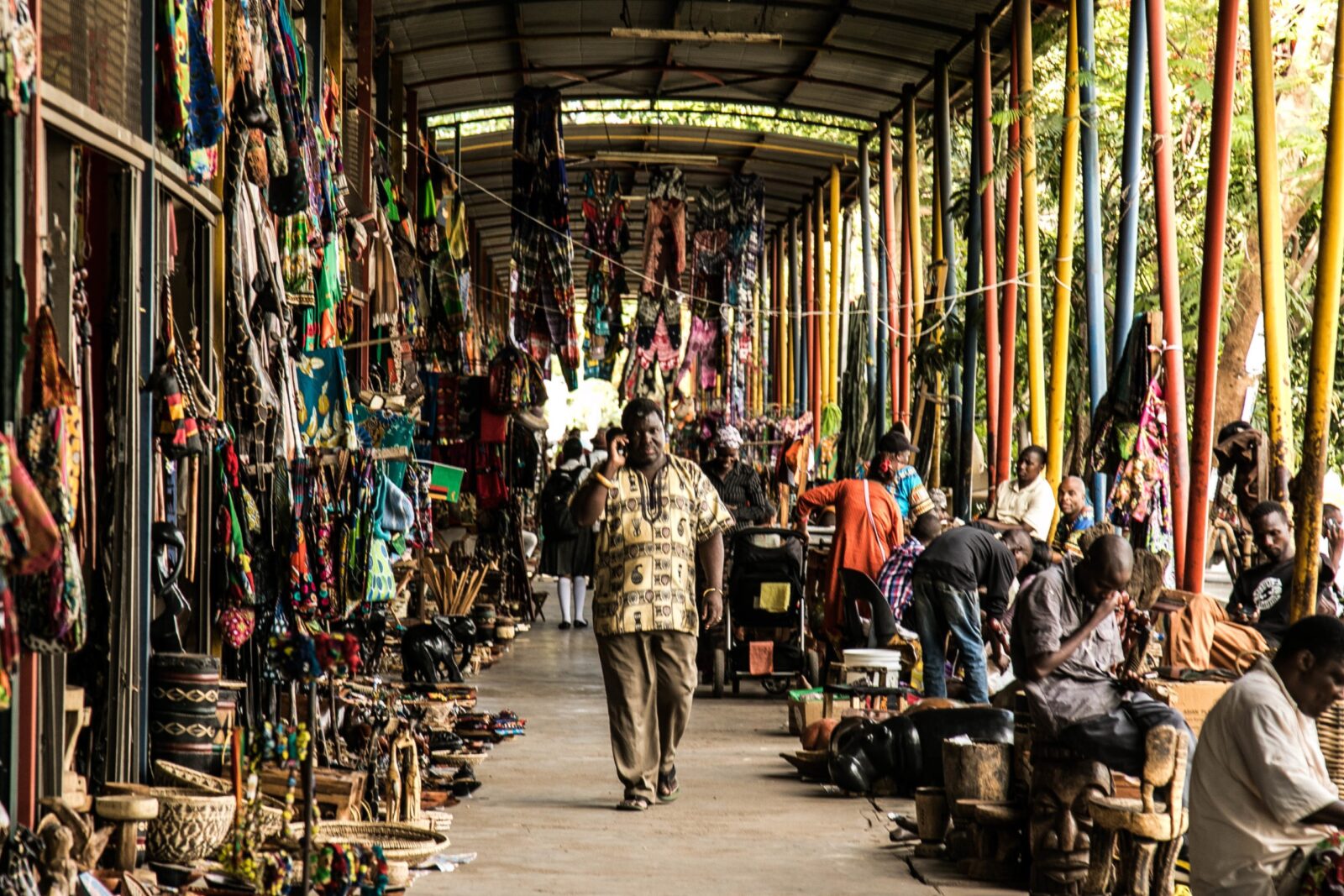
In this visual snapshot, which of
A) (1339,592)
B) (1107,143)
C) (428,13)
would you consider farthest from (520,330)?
(1339,592)

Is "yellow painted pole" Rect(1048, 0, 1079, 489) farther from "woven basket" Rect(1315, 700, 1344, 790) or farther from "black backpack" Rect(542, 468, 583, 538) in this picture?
"woven basket" Rect(1315, 700, 1344, 790)

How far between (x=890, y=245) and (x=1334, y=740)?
15381 mm

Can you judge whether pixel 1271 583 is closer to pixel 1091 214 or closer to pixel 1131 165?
pixel 1131 165

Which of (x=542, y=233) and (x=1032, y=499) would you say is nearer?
(x=1032, y=499)

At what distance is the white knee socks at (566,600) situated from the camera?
20281 millimetres

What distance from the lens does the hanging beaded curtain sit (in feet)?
58.1

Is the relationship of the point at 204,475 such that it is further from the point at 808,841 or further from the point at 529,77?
the point at 529,77

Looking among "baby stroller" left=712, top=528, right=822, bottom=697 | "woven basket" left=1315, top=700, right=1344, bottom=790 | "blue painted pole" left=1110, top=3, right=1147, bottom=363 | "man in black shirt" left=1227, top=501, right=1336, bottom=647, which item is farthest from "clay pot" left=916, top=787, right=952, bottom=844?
"baby stroller" left=712, top=528, right=822, bottom=697

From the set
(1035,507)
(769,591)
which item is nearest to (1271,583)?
(1035,507)

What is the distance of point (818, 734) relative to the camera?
10445 mm

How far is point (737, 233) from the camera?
80.8 ft

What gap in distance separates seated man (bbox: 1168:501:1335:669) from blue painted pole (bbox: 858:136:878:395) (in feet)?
42.3

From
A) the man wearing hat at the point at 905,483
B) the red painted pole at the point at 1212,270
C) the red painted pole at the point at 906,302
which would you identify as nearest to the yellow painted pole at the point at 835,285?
the red painted pole at the point at 906,302

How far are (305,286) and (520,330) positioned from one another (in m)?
9.81
